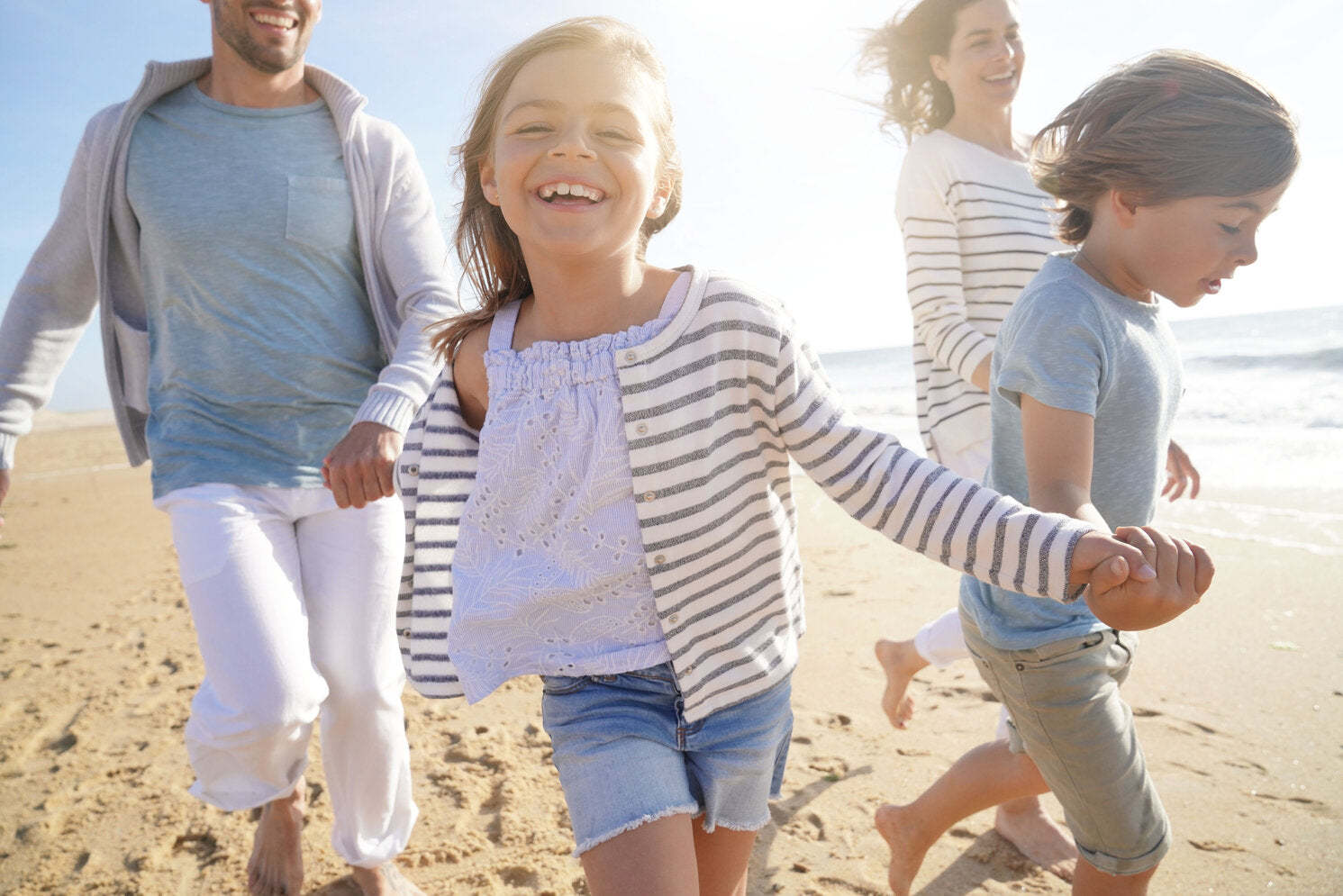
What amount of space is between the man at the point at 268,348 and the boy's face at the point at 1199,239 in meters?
1.85

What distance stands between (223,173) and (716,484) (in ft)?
6.04

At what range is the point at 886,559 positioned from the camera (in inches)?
254

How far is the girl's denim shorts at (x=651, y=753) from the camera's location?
5.34 feet

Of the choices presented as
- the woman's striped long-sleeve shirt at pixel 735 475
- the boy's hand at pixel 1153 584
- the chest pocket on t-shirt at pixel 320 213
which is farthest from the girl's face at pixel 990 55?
the boy's hand at pixel 1153 584

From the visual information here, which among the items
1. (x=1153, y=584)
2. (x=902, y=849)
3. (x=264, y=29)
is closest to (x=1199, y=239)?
(x=1153, y=584)

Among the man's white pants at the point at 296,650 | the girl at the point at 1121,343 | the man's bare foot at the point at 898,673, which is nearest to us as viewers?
the girl at the point at 1121,343

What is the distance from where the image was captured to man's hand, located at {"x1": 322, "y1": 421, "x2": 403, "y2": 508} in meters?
2.22

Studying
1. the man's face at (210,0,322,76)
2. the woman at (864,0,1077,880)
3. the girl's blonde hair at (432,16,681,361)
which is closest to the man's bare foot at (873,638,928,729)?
the woman at (864,0,1077,880)

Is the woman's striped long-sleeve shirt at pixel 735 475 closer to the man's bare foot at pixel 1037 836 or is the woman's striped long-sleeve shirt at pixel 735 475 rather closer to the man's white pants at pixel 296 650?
the man's white pants at pixel 296 650

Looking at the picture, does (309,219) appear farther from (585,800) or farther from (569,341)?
(585,800)

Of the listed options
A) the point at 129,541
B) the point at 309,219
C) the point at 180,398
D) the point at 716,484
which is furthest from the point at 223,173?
the point at 129,541

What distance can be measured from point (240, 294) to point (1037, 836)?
287 centimetres

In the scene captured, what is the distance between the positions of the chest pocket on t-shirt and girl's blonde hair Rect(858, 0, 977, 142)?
210 cm

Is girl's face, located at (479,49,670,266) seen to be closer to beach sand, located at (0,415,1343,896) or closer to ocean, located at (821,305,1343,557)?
ocean, located at (821,305,1343,557)
